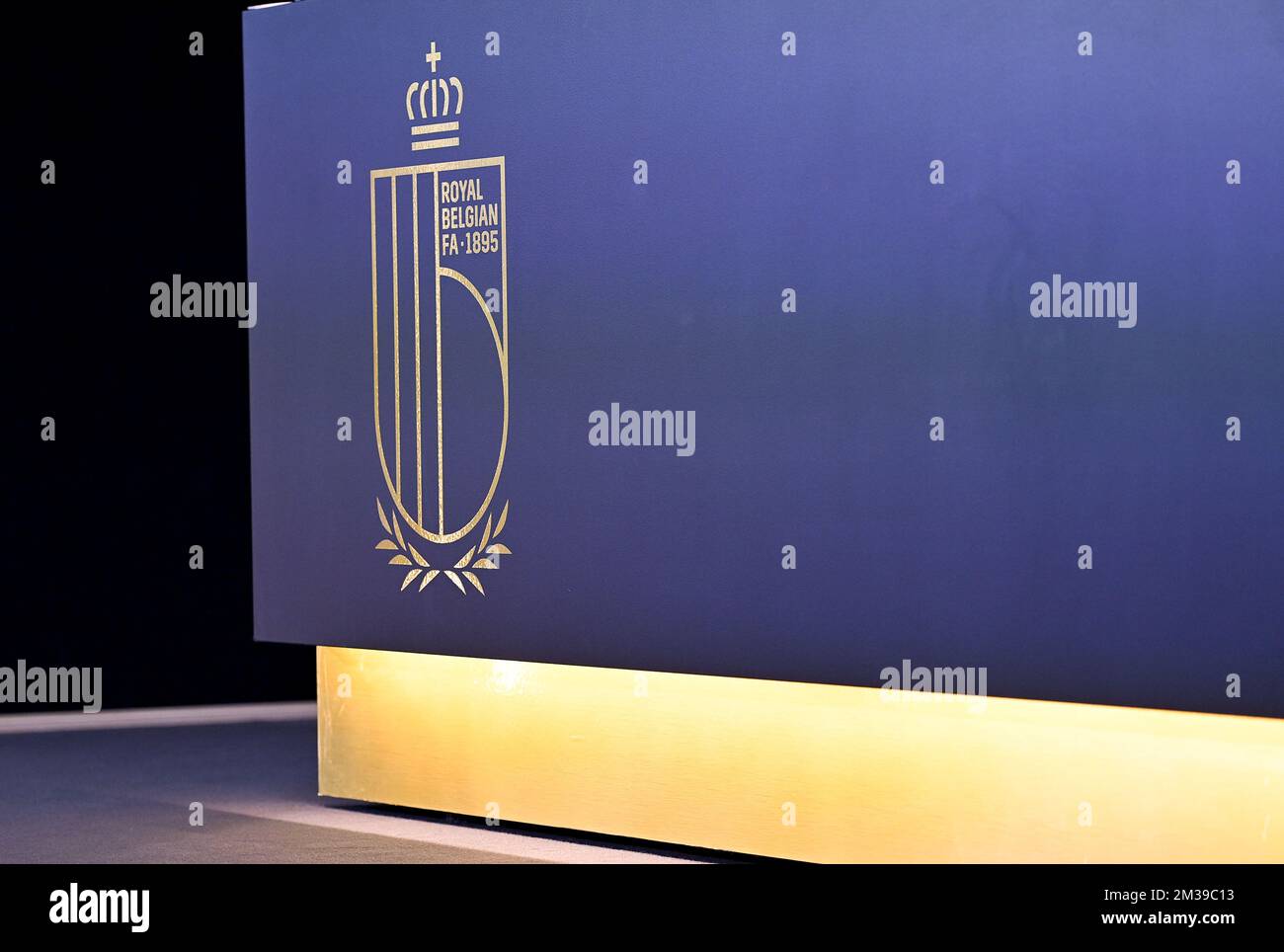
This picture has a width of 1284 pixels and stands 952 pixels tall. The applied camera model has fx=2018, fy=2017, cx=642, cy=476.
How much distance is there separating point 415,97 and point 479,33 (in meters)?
0.34

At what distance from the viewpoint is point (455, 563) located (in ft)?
22.0

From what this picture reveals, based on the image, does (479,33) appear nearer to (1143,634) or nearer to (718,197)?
(718,197)

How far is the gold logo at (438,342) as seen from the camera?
6.57 meters

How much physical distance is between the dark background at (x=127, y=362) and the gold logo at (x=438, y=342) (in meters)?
3.22

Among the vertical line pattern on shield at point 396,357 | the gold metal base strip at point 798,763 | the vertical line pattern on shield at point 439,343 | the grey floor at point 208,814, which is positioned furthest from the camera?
the vertical line pattern on shield at point 396,357

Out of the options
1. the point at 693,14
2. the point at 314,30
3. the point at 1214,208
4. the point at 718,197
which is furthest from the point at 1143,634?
the point at 314,30

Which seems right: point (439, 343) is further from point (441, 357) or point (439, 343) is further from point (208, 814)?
point (208, 814)

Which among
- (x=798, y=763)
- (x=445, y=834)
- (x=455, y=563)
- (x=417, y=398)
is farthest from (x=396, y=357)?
(x=798, y=763)

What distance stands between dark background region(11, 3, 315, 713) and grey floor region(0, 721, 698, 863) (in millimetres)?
718

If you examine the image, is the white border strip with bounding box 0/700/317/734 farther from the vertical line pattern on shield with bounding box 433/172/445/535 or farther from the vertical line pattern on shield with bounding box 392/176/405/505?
the vertical line pattern on shield with bounding box 433/172/445/535

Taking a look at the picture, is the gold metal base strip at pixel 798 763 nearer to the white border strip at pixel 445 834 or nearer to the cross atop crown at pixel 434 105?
the white border strip at pixel 445 834

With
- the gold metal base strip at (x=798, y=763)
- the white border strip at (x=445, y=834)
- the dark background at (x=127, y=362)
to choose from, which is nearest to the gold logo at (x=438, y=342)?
the gold metal base strip at (x=798, y=763)

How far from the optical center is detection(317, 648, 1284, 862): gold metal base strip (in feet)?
→ 16.9
